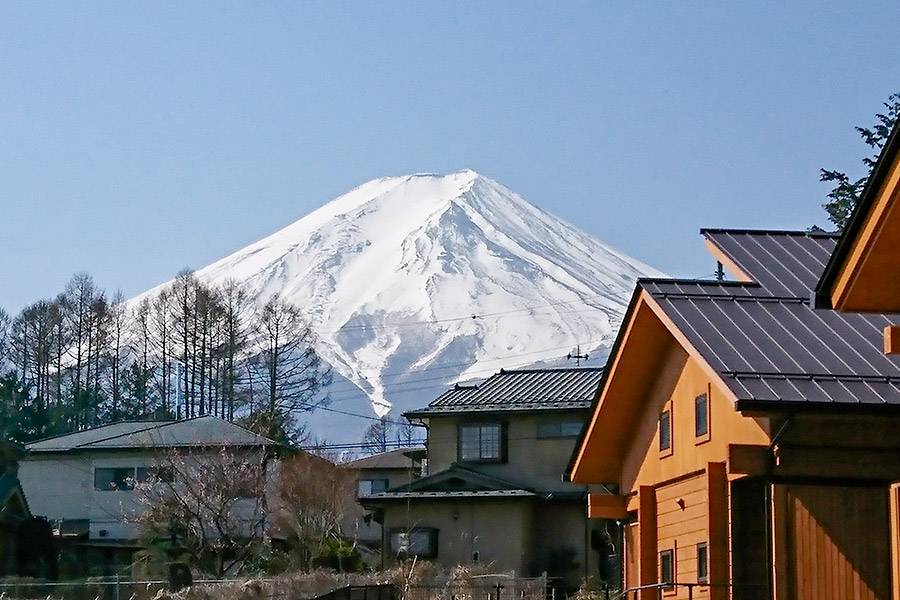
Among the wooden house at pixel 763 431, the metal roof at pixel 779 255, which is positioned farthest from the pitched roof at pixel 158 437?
the metal roof at pixel 779 255

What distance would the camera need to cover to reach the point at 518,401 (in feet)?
149

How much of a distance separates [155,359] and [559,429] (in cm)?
4973

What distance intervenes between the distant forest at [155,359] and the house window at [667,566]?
58502 millimetres

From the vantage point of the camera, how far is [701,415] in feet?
54.4

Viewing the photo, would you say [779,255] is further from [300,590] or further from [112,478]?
[112,478]

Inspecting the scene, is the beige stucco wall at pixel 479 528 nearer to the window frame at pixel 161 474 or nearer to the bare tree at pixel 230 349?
the window frame at pixel 161 474

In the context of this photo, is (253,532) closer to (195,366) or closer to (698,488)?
(698,488)

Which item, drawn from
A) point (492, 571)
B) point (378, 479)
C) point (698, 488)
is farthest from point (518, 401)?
point (698, 488)

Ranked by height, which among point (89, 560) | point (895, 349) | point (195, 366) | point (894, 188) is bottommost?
point (89, 560)

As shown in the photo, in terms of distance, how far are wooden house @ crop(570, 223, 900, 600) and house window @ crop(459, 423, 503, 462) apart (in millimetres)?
26626

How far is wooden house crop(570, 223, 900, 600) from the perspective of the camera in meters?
14.2

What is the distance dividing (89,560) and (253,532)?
11.3 m

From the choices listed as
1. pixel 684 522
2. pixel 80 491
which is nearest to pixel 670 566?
pixel 684 522

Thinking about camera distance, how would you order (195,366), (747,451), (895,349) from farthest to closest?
(195,366) → (747,451) → (895,349)
